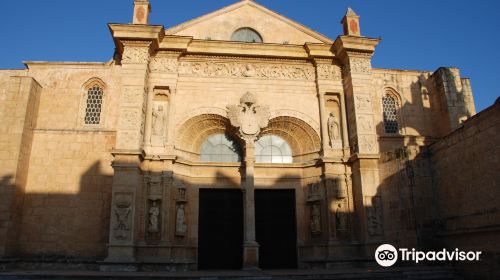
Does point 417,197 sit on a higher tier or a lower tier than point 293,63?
lower

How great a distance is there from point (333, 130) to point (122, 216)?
8711 millimetres

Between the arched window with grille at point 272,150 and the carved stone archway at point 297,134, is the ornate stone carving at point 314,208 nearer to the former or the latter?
the carved stone archway at point 297,134

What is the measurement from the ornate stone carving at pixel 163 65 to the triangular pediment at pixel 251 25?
1.70 metres

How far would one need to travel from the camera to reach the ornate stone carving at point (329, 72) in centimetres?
1652

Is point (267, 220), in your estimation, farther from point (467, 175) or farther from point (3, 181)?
point (3, 181)

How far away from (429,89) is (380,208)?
7693mm

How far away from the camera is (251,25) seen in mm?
17359

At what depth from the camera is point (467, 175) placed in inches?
469

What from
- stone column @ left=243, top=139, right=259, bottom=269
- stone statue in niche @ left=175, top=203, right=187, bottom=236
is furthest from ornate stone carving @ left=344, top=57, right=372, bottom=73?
stone statue in niche @ left=175, top=203, right=187, bottom=236

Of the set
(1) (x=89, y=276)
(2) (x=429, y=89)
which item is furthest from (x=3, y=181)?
(2) (x=429, y=89)

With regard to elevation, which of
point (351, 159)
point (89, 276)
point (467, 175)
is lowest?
point (89, 276)

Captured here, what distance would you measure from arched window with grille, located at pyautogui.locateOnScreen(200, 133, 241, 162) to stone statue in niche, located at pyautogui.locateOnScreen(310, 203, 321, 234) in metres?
3.64

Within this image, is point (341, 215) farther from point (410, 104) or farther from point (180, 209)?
point (410, 104)

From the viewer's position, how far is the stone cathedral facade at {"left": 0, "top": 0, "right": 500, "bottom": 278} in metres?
13.7
